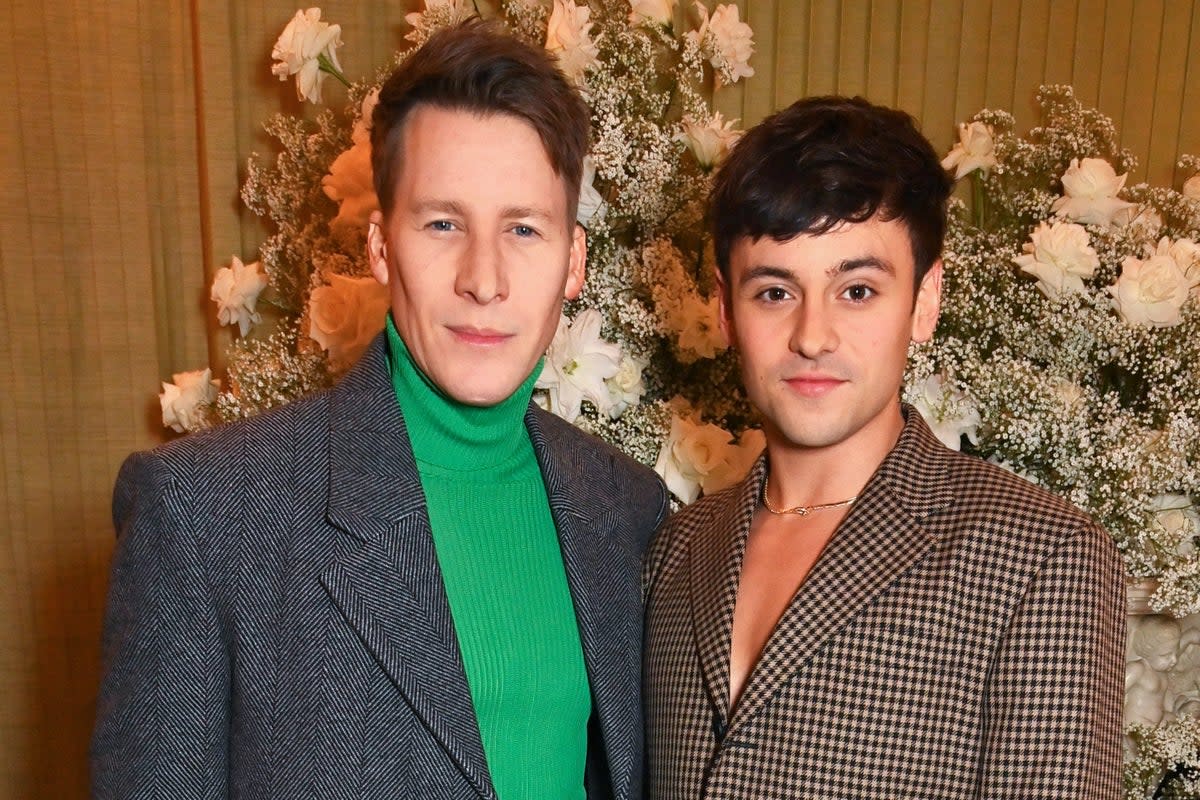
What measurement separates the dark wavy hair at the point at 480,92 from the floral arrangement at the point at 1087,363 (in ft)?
2.59

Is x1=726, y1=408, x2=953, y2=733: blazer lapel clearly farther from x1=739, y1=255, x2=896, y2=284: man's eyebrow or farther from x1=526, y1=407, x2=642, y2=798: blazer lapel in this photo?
x1=739, y1=255, x2=896, y2=284: man's eyebrow

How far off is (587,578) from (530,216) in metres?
0.52

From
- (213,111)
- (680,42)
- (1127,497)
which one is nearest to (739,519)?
(1127,497)

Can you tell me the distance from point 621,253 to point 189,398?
97cm

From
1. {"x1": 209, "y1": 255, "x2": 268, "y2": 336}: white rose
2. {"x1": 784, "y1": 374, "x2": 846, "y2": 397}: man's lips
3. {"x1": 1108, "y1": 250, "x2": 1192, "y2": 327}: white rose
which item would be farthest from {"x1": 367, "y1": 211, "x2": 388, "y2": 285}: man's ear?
{"x1": 1108, "y1": 250, "x2": 1192, "y2": 327}: white rose

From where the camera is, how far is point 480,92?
1.45 metres

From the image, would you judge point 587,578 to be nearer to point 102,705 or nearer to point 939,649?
point 939,649

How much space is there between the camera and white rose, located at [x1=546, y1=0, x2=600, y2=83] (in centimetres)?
192

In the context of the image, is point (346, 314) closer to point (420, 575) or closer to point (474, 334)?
point (474, 334)

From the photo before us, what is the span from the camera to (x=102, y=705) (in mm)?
1298

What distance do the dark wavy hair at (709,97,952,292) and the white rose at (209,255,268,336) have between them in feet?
3.57

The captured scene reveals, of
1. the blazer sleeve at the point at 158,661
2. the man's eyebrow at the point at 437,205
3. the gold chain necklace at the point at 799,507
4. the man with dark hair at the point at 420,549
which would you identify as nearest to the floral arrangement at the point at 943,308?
the gold chain necklace at the point at 799,507

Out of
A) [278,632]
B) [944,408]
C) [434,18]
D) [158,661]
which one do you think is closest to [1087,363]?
[944,408]

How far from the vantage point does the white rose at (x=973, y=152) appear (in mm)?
2092
